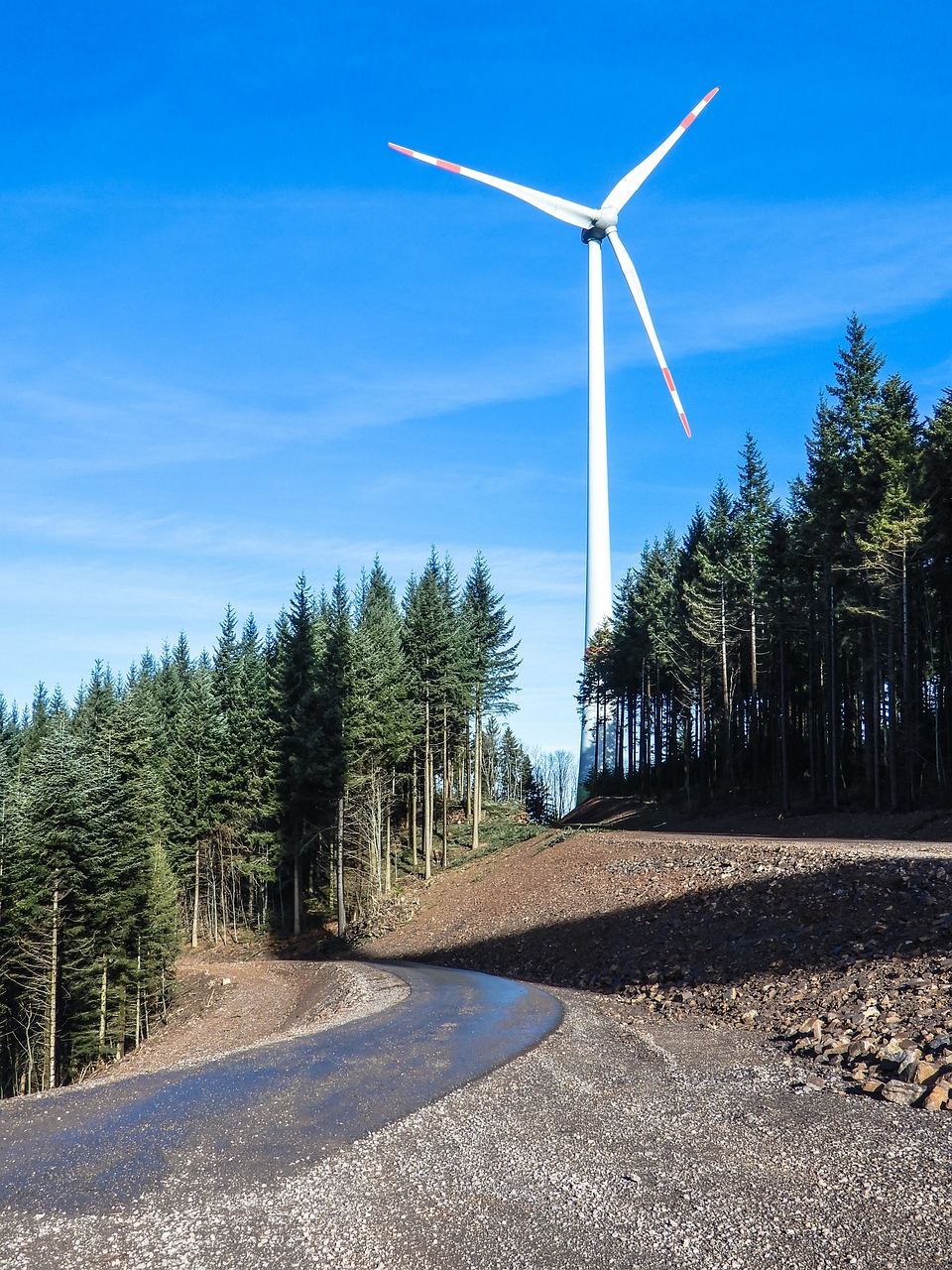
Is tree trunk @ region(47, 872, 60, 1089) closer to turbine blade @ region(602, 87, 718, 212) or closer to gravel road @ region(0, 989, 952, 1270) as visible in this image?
gravel road @ region(0, 989, 952, 1270)

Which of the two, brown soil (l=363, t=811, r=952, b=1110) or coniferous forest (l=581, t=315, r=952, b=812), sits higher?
coniferous forest (l=581, t=315, r=952, b=812)

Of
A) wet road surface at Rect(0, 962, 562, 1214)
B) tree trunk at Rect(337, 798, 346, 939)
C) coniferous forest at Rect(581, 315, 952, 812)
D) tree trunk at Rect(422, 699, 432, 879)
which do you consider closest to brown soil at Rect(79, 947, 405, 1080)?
wet road surface at Rect(0, 962, 562, 1214)

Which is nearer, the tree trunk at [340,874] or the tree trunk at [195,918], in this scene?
the tree trunk at [340,874]

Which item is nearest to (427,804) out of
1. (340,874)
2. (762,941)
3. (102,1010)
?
(340,874)

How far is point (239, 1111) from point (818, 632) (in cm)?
4563

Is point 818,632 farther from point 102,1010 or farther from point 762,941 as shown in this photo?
point 102,1010

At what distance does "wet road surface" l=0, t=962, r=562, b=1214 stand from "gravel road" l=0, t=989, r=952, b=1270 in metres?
0.33

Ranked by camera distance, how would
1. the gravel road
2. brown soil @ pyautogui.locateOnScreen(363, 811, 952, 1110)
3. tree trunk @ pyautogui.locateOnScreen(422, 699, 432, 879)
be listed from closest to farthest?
the gravel road
brown soil @ pyautogui.locateOnScreen(363, 811, 952, 1110)
tree trunk @ pyautogui.locateOnScreen(422, 699, 432, 879)

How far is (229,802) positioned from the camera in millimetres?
53375

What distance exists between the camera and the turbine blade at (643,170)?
54688mm

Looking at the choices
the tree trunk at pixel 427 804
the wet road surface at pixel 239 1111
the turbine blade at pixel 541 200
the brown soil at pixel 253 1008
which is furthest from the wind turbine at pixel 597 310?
the wet road surface at pixel 239 1111

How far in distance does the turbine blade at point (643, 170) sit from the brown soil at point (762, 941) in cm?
4356

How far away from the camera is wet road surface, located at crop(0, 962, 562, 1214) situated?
23.9ft

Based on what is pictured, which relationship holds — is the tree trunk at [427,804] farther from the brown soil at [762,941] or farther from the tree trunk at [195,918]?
the tree trunk at [195,918]
